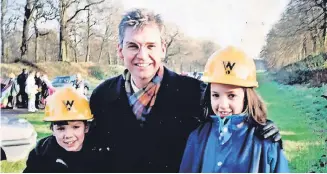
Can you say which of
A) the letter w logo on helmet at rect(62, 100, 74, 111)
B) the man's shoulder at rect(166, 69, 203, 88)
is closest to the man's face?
the man's shoulder at rect(166, 69, 203, 88)

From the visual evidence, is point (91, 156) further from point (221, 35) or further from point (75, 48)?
point (221, 35)

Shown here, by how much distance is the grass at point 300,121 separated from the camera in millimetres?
3516

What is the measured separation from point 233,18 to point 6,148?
5.81 feet

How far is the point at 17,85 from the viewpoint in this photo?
147 inches

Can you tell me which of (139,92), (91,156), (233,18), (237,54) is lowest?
(91,156)

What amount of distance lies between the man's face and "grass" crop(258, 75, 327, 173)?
688 mm

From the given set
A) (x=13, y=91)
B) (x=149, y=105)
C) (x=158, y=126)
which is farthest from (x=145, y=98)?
(x=13, y=91)

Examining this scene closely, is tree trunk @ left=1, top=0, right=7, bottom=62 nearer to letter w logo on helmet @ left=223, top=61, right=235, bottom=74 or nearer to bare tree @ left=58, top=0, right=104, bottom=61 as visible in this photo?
bare tree @ left=58, top=0, right=104, bottom=61

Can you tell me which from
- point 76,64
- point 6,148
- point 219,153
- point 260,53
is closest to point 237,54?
point 260,53

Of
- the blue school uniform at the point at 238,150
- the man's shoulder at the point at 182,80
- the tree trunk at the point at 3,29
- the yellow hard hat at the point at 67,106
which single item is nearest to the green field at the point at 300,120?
the blue school uniform at the point at 238,150

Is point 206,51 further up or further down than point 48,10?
further down

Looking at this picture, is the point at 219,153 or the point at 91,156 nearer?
the point at 219,153

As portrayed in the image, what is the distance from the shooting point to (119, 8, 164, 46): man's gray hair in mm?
3492

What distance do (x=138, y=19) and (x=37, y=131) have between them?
1021mm
